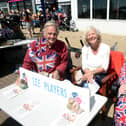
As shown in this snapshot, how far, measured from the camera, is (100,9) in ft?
28.0

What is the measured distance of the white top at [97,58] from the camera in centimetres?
219

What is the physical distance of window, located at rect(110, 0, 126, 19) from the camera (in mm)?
7709

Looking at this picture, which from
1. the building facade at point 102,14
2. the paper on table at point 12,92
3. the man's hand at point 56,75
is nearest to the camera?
the paper on table at point 12,92

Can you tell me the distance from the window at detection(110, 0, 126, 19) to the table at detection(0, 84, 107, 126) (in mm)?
7460

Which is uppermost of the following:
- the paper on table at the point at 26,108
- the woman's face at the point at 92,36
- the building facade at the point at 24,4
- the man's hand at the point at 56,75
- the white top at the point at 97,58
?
the building facade at the point at 24,4

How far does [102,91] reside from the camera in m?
2.10

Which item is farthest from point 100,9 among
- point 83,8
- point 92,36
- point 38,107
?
point 38,107

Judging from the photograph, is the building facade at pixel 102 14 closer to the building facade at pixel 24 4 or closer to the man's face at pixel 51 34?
the building facade at pixel 24 4

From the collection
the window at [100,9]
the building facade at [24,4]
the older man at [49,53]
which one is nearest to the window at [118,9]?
the window at [100,9]

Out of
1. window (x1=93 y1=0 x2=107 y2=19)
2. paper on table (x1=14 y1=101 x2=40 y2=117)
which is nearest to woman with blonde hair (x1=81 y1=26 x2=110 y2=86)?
paper on table (x1=14 y1=101 x2=40 y2=117)

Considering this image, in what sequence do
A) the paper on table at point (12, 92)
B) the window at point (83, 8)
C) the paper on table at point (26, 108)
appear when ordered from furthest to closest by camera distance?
the window at point (83, 8), the paper on table at point (12, 92), the paper on table at point (26, 108)

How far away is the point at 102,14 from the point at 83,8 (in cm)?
141

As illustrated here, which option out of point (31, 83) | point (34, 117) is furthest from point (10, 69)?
point (34, 117)

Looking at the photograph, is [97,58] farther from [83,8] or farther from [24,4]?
[24,4]
